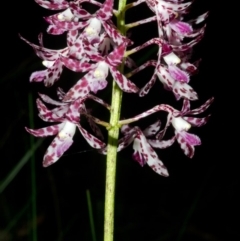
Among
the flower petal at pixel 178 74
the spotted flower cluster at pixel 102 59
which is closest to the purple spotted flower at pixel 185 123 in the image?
the spotted flower cluster at pixel 102 59

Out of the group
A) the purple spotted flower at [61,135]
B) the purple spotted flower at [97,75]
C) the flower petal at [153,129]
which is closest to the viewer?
the purple spotted flower at [97,75]

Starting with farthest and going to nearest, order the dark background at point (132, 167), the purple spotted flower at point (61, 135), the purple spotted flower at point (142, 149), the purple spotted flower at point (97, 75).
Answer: the dark background at point (132, 167), the purple spotted flower at point (142, 149), the purple spotted flower at point (61, 135), the purple spotted flower at point (97, 75)

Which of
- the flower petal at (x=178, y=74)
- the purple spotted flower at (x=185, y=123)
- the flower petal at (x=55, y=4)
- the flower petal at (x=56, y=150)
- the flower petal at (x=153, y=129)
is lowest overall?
the flower petal at (x=153, y=129)

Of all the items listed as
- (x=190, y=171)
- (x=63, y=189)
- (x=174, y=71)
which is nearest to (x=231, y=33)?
(x=190, y=171)

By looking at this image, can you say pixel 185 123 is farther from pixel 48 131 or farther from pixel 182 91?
pixel 48 131

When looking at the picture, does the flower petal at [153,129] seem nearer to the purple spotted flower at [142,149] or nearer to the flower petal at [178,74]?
the purple spotted flower at [142,149]

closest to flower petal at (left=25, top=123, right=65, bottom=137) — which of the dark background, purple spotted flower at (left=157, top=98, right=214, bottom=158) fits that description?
purple spotted flower at (left=157, top=98, right=214, bottom=158)

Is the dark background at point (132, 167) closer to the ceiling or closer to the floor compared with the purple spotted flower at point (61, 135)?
closer to the floor

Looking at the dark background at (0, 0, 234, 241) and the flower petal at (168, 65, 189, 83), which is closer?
the flower petal at (168, 65, 189, 83)

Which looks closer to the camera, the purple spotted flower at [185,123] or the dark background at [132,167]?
the purple spotted flower at [185,123]

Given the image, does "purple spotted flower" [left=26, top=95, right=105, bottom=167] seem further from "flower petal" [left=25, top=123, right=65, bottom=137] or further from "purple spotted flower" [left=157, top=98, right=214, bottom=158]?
"purple spotted flower" [left=157, top=98, right=214, bottom=158]
